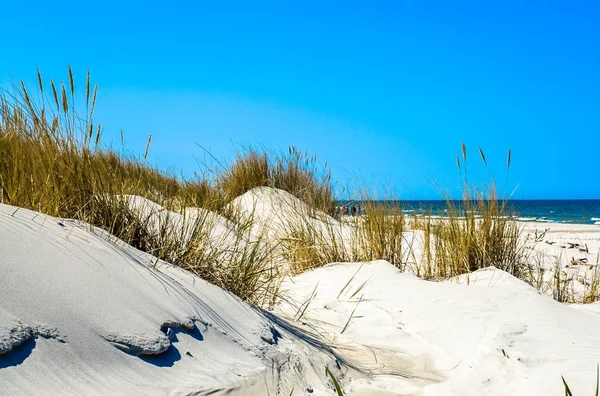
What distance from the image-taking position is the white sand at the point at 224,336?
1463 millimetres

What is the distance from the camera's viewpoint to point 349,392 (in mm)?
1891

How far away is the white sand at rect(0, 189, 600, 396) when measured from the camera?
146 centimetres

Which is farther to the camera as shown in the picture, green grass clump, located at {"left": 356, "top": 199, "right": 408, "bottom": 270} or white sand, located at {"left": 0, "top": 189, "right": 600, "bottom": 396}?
green grass clump, located at {"left": 356, "top": 199, "right": 408, "bottom": 270}

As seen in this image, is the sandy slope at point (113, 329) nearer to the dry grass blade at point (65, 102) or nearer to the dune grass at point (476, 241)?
the dry grass blade at point (65, 102)

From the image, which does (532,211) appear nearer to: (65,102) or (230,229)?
(230,229)

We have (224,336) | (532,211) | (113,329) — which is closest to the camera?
(113,329)

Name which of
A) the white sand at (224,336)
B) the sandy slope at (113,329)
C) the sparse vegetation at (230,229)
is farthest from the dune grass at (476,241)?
the sandy slope at (113,329)

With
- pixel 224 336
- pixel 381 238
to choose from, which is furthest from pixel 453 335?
→ pixel 381 238

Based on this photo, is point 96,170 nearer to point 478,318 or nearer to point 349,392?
point 349,392

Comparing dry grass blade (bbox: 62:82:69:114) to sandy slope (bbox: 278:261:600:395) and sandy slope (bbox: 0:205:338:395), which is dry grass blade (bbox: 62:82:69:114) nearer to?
sandy slope (bbox: 0:205:338:395)

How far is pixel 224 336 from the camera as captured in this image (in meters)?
1.96

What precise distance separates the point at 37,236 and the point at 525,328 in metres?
2.24

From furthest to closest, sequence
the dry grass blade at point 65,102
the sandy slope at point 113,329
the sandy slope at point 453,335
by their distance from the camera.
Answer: the dry grass blade at point 65,102 → the sandy slope at point 453,335 → the sandy slope at point 113,329

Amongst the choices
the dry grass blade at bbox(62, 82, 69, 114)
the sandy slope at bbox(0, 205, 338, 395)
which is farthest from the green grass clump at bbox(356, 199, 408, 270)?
the dry grass blade at bbox(62, 82, 69, 114)
